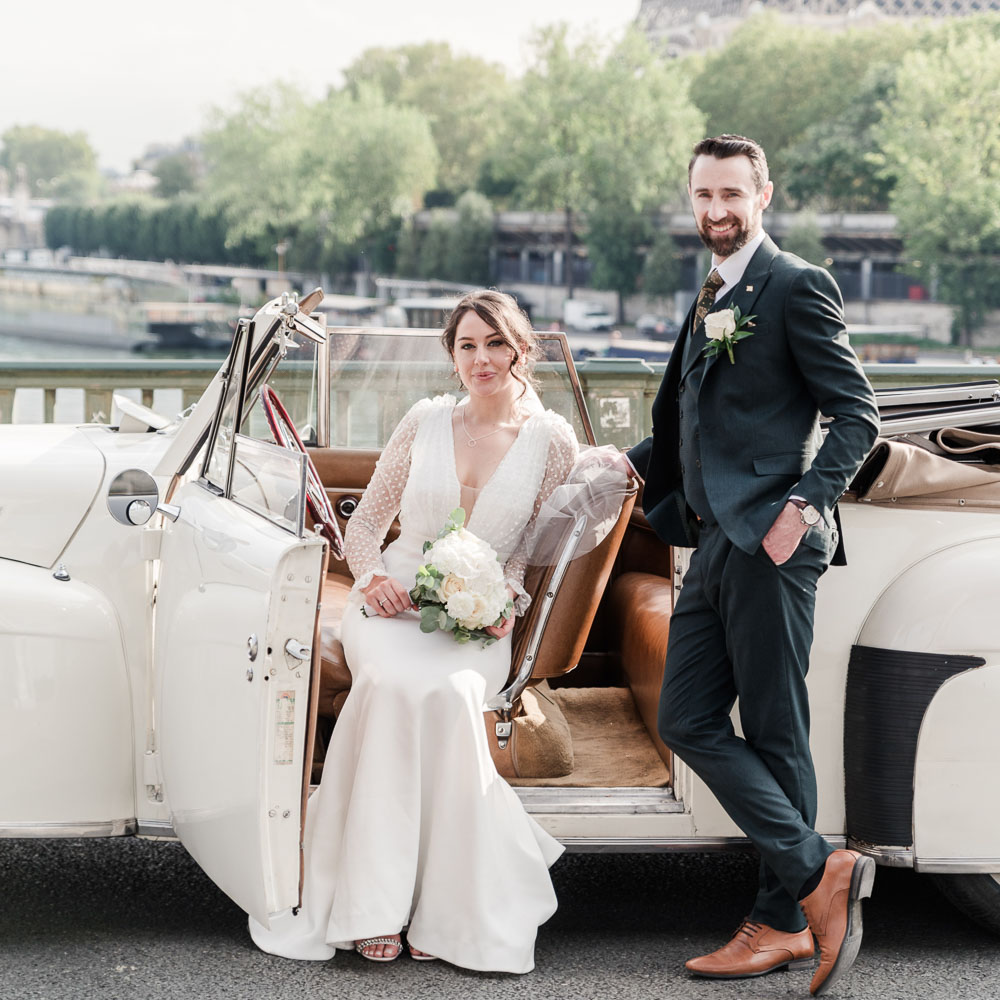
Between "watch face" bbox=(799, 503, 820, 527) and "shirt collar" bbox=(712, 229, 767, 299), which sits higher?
"shirt collar" bbox=(712, 229, 767, 299)

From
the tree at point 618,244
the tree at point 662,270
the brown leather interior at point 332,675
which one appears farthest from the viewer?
the tree at point 618,244

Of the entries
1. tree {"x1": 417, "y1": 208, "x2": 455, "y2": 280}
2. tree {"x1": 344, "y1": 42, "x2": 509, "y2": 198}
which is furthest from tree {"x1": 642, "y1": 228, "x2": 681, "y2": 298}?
tree {"x1": 344, "y1": 42, "x2": 509, "y2": 198}

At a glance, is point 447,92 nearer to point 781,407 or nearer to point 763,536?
point 781,407

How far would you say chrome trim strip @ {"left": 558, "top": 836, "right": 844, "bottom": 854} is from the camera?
3.16 meters

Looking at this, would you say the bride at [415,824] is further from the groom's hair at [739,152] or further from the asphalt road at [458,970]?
the groom's hair at [739,152]

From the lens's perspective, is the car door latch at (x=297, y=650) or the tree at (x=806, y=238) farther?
the tree at (x=806, y=238)

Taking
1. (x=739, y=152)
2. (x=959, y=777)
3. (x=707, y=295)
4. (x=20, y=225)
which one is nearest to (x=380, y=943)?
(x=959, y=777)

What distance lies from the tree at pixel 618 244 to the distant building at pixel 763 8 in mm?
42566

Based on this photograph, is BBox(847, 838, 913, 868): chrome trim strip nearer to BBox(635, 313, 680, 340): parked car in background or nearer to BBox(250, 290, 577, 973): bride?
BBox(250, 290, 577, 973): bride

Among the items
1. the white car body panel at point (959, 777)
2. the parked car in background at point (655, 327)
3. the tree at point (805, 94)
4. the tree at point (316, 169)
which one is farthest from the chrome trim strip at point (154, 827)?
the tree at point (316, 169)

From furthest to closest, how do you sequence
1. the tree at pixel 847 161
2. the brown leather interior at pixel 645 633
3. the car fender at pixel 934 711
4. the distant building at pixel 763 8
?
the distant building at pixel 763 8
the tree at pixel 847 161
the brown leather interior at pixel 645 633
the car fender at pixel 934 711

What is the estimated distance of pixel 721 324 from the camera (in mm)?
2855

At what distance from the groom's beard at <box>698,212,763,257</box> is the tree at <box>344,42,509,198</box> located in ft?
304

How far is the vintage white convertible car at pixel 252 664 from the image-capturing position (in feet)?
9.12
